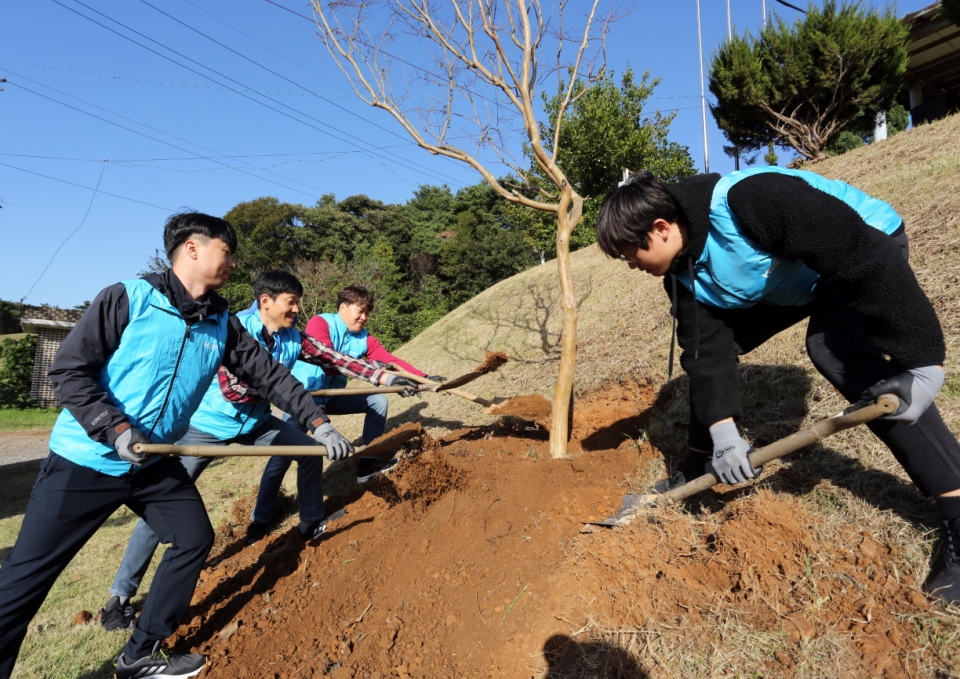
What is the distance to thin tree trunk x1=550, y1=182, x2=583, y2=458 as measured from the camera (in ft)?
13.4

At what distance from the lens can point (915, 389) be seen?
6.10ft

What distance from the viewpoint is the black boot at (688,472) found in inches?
115

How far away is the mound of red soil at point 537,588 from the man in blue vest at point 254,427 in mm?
370

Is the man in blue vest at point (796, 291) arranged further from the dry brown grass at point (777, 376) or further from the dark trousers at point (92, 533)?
the dark trousers at point (92, 533)


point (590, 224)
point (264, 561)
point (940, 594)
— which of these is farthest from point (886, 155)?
point (590, 224)

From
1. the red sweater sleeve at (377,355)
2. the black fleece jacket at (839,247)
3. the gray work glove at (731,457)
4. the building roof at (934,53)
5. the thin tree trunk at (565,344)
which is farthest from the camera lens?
the building roof at (934,53)

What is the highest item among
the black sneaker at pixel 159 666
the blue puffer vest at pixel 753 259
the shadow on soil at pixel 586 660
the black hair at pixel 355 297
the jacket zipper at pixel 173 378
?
the blue puffer vest at pixel 753 259

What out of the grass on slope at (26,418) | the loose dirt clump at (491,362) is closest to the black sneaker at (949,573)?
the loose dirt clump at (491,362)

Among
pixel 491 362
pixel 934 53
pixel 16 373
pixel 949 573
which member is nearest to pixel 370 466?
pixel 491 362

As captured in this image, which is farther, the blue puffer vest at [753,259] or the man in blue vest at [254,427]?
the man in blue vest at [254,427]

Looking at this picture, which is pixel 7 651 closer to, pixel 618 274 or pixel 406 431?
pixel 406 431

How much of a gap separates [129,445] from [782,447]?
256cm

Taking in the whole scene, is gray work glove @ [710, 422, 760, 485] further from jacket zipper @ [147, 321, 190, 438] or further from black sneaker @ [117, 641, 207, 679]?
black sneaker @ [117, 641, 207, 679]

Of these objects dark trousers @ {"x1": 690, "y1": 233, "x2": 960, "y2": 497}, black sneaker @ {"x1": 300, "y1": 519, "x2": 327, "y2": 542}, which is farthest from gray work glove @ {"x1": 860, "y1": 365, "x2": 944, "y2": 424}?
black sneaker @ {"x1": 300, "y1": 519, "x2": 327, "y2": 542}
